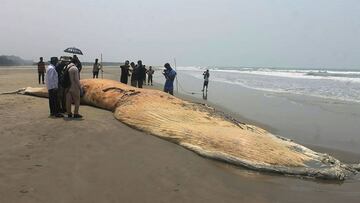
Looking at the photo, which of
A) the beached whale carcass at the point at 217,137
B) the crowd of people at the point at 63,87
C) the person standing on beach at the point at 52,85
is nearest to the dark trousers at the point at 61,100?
the crowd of people at the point at 63,87

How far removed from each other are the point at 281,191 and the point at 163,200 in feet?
5.62

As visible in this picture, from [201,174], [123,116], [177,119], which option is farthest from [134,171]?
[123,116]

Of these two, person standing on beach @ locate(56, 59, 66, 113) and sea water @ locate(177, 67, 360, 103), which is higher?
person standing on beach @ locate(56, 59, 66, 113)

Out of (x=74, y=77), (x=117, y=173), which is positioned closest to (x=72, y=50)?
(x=74, y=77)

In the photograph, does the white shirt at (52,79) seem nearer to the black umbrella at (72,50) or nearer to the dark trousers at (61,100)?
the dark trousers at (61,100)

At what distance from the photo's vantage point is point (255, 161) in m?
6.48

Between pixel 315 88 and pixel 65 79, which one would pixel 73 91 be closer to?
pixel 65 79

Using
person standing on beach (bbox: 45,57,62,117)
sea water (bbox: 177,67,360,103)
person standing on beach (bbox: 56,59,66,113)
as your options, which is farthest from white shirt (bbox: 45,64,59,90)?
sea water (bbox: 177,67,360,103)

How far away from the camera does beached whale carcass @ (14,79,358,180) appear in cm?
648

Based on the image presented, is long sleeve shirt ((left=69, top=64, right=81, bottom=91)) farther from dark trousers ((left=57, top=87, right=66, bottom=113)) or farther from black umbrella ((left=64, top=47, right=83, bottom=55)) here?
black umbrella ((left=64, top=47, right=83, bottom=55))

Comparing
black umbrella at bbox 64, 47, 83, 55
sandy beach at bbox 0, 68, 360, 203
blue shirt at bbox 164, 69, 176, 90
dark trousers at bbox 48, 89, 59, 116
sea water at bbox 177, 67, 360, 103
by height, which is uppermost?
black umbrella at bbox 64, 47, 83, 55

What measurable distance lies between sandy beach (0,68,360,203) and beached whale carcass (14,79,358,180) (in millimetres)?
209

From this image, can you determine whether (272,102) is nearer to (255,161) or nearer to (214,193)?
(255,161)

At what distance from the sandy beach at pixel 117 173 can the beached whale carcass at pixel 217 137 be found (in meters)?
0.21
